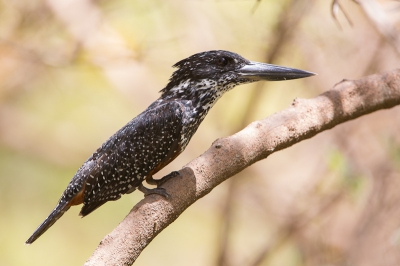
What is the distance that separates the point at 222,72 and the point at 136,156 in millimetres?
701

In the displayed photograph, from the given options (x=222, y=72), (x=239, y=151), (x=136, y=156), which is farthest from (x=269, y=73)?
(x=136, y=156)

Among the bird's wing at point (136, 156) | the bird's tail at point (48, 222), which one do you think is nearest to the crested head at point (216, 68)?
the bird's wing at point (136, 156)

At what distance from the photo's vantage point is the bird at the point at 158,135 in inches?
121

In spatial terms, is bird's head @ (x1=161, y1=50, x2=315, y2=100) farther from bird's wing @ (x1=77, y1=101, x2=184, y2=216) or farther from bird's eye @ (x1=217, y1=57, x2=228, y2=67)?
bird's wing @ (x1=77, y1=101, x2=184, y2=216)

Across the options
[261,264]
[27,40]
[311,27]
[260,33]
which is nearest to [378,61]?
[311,27]

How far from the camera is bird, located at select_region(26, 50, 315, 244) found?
10.1 feet

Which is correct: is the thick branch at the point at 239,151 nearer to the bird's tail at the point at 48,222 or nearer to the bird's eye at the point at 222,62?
the bird's eye at the point at 222,62

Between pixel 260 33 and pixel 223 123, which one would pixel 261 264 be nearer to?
pixel 223 123

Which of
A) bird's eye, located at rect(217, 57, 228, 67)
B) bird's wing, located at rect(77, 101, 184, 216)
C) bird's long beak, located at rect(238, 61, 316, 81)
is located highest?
bird's eye, located at rect(217, 57, 228, 67)

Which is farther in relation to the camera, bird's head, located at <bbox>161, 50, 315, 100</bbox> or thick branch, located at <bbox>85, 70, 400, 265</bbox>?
bird's head, located at <bbox>161, 50, 315, 100</bbox>

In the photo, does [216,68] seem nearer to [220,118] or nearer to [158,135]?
[158,135]

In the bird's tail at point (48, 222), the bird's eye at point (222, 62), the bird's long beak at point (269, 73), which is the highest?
the bird's eye at point (222, 62)

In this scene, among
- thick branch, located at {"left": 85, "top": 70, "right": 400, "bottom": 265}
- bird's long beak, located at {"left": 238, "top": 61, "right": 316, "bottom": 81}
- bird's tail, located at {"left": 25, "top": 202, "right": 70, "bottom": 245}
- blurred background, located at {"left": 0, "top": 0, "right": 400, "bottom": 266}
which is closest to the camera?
thick branch, located at {"left": 85, "top": 70, "right": 400, "bottom": 265}

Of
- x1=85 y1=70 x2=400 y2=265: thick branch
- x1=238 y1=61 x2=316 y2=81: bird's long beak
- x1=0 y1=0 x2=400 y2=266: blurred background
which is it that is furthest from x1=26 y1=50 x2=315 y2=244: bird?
x1=0 y1=0 x2=400 y2=266: blurred background
